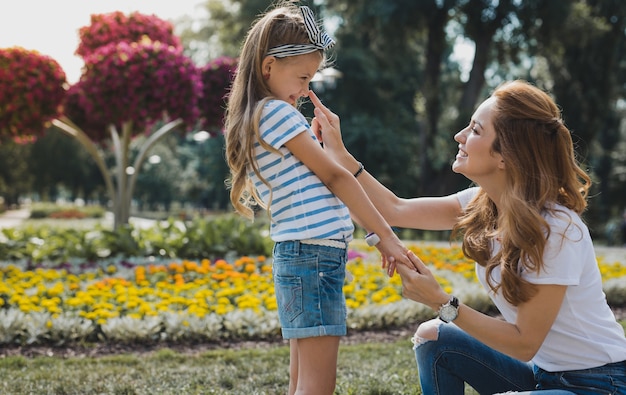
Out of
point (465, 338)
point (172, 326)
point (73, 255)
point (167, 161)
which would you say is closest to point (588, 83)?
point (73, 255)

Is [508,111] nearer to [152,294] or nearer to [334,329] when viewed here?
[334,329]

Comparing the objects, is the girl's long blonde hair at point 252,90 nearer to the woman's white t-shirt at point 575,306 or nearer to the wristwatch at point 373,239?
the wristwatch at point 373,239

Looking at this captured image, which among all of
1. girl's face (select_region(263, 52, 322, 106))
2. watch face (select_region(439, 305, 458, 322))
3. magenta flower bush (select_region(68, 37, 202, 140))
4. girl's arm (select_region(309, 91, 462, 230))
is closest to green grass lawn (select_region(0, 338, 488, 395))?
girl's arm (select_region(309, 91, 462, 230))

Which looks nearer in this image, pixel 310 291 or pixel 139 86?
pixel 310 291

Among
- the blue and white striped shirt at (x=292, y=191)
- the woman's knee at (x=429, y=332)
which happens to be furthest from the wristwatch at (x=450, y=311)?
the blue and white striped shirt at (x=292, y=191)

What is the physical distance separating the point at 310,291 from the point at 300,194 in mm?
316

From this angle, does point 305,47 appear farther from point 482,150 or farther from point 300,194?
point 482,150

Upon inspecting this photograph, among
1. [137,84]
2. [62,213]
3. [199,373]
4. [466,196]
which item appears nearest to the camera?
[466,196]

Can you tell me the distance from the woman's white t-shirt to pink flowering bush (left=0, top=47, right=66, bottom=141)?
756 cm

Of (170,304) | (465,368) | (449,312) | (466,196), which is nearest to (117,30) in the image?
(170,304)

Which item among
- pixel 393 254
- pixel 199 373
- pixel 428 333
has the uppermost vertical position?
pixel 393 254

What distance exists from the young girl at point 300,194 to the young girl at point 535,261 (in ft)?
0.80

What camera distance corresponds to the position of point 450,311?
6.48 ft

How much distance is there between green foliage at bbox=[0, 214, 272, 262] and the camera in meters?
7.63
